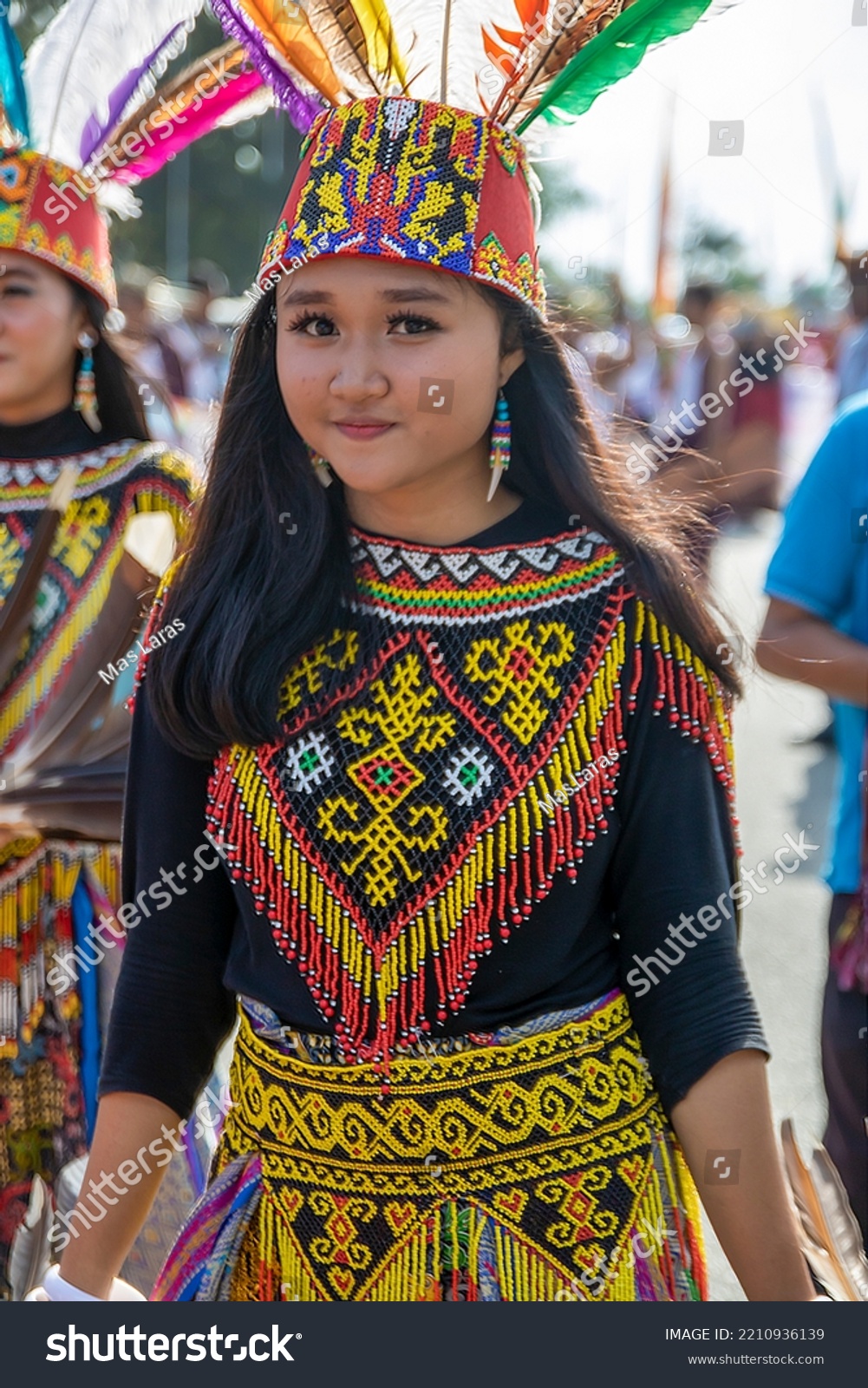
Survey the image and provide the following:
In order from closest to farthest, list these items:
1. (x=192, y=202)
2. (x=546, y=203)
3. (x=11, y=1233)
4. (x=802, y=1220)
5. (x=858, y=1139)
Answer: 1. (x=802, y=1220)
2. (x=546, y=203)
3. (x=858, y=1139)
4. (x=11, y=1233)
5. (x=192, y=202)

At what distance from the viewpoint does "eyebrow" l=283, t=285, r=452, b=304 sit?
1660mm

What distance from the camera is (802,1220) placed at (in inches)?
69.8

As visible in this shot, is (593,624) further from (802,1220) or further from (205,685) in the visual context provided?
(802,1220)

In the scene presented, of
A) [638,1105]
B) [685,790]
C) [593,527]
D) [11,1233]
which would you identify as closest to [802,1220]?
[638,1105]

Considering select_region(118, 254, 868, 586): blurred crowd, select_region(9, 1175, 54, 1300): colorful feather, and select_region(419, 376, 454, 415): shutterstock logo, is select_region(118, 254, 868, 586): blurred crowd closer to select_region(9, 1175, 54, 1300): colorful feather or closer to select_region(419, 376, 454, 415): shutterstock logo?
select_region(419, 376, 454, 415): shutterstock logo

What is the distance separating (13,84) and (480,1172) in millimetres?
2188

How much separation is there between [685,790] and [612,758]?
0.09 meters

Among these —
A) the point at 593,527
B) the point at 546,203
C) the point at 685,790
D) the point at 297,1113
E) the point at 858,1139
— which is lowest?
the point at 858,1139

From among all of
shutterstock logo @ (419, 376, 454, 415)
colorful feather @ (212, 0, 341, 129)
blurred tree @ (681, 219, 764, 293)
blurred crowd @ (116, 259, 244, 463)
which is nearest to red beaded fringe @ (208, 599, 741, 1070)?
shutterstock logo @ (419, 376, 454, 415)

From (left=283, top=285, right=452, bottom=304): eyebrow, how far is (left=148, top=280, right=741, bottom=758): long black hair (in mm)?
68

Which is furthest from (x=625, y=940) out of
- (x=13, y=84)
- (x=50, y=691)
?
(x=13, y=84)

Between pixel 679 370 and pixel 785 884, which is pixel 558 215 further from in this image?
pixel 679 370

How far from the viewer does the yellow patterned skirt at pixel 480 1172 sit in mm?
1633
